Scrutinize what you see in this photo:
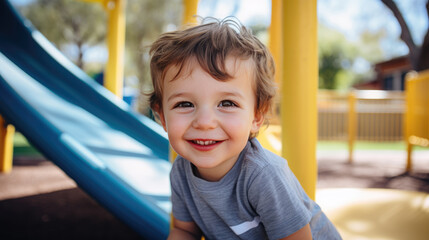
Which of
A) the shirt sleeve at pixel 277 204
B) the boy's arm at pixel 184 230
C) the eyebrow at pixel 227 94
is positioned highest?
the eyebrow at pixel 227 94

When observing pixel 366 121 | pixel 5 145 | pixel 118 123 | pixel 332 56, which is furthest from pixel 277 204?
pixel 332 56

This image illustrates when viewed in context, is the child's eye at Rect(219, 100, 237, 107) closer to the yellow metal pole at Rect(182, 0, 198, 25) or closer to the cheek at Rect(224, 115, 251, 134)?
the cheek at Rect(224, 115, 251, 134)

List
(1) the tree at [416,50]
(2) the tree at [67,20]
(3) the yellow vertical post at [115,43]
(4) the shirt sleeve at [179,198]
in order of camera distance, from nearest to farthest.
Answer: (4) the shirt sleeve at [179,198] → (3) the yellow vertical post at [115,43] → (1) the tree at [416,50] → (2) the tree at [67,20]

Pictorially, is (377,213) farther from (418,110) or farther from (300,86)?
(418,110)

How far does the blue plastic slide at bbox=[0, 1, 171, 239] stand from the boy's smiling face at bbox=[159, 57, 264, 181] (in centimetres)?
56

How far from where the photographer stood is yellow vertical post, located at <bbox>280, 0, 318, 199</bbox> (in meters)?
0.94

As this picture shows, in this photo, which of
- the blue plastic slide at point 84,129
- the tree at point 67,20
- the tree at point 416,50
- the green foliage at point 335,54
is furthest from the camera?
the green foliage at point 335,54

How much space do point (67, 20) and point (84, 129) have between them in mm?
15477

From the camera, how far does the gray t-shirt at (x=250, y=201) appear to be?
0.84 meters

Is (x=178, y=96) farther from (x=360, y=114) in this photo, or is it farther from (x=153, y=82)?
(x=360, y=114)

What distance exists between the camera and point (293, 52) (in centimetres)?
96

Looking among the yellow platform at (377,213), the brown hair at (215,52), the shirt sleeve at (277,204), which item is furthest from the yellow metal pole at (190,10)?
the yellow platform at (377,213)

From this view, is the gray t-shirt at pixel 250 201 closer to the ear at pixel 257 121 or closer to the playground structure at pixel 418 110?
the ear at pixel 257 121

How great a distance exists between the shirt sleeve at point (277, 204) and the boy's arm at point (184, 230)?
316 millimetres
